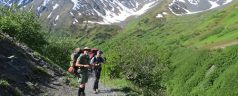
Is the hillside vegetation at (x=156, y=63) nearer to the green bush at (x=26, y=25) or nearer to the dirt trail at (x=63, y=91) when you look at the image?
the green bush at (x=26, y=25)

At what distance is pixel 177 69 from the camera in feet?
433

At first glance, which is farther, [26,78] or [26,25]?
[26,25]

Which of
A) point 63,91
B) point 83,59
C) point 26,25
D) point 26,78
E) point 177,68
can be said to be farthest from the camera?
point 177,68

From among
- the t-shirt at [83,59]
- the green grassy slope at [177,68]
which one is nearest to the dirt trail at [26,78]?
the t-shirt at [83,59]

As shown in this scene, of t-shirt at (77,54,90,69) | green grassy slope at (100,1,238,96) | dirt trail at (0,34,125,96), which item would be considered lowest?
green grassy slope at (100,1,238,96)

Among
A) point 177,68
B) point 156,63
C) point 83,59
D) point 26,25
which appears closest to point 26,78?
point 83,59

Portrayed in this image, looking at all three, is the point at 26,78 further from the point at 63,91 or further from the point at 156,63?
the point at 156,63

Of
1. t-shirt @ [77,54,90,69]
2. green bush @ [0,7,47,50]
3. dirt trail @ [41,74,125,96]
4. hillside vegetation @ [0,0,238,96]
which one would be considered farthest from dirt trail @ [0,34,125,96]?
green bush @ [0,7,47,50]

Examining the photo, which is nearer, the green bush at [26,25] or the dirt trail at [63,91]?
the dirt trail at [63,91]

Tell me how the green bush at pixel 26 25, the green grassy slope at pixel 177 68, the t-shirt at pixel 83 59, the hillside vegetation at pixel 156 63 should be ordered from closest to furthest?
the t-shirt at pixel 83 59
the green grassy slope at pixel 177 68
the hillside vegetation at pixel 156 63
the green bush at pixel 26 25

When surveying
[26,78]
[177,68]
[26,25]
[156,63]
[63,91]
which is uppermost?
[26,78]

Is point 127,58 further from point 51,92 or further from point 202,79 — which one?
point 202,79

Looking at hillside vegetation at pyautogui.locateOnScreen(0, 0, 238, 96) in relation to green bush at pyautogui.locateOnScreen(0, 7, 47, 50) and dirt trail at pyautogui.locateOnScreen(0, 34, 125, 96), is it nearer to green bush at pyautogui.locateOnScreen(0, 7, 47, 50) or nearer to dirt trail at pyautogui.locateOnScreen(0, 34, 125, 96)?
green bush at pyautogui.locateOnScreen(0, 7, 47, 50)

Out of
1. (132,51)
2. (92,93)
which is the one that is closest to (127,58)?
(132,51)
